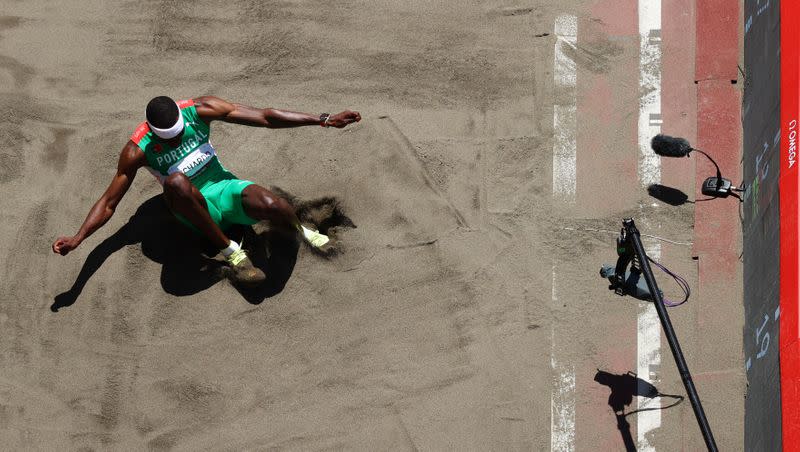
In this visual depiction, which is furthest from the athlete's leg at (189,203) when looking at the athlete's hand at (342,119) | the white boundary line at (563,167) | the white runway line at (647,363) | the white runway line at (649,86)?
the white runway line at (649,86)

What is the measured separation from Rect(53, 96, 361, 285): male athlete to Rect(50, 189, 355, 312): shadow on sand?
1.02ft

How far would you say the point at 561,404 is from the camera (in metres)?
8.62

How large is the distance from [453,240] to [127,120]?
348cm

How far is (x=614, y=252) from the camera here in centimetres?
884

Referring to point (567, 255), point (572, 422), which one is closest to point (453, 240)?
point (567, 255)

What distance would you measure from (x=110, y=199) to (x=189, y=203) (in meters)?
0.82

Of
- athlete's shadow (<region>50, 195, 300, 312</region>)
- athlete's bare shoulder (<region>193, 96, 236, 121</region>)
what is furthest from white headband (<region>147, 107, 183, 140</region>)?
athlete's shadow (<region>50, 195, 300, 312</region>)

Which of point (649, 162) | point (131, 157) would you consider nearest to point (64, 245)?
point (131, 157)

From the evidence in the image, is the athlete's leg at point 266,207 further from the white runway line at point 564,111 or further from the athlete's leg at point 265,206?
the white runway line at point 564,111

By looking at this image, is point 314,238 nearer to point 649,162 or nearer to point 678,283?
point 649,162

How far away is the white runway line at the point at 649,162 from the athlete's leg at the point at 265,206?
350 centimetres

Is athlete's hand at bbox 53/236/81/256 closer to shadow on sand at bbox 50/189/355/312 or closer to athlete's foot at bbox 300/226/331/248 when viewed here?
shadow on sand at bbox 50/189/355/312

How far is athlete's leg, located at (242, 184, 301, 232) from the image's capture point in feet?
27.2

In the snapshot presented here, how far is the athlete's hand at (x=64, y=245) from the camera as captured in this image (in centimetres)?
819
